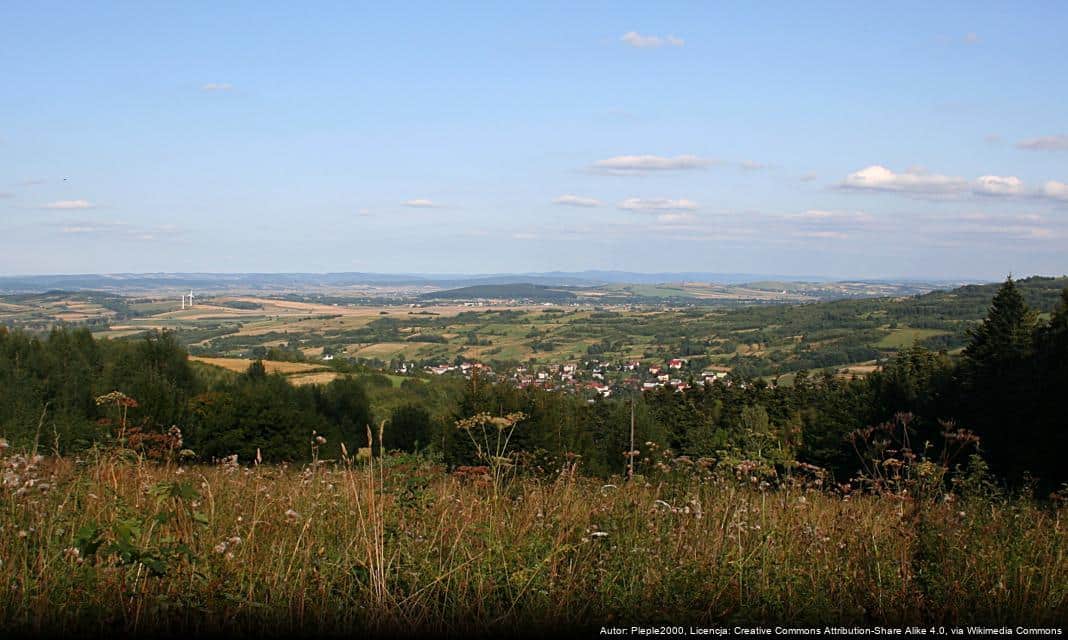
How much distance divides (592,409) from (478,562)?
53.0m

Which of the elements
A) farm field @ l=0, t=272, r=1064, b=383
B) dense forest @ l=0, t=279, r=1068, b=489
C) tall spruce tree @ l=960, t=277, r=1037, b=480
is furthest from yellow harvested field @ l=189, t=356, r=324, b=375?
tall spruce tree @ l=960, t=277, r=1037, b=480

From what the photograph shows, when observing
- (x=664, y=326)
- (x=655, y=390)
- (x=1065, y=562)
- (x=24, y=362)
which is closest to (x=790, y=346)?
(x=664, y=326)

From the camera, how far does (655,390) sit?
65.0 metres

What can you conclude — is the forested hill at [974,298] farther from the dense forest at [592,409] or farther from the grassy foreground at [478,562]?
the grassy foreground at [478,562]

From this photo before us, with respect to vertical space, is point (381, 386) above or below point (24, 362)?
below

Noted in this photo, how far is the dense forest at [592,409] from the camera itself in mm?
14078

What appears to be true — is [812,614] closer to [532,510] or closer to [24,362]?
[532,510]

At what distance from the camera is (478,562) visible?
372cm

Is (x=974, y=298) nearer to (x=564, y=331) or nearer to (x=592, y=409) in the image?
(x=564, y=331)

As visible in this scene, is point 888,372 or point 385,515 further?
point 888,372

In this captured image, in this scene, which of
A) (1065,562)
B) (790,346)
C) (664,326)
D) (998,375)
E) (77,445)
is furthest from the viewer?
(664,326)

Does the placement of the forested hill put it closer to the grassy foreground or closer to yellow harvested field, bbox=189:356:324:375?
yellow harvested field, bbox=189:356:324:375

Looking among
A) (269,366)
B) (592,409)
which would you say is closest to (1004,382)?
(592,409)

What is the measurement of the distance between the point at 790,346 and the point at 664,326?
Answer: 80.1 feet
